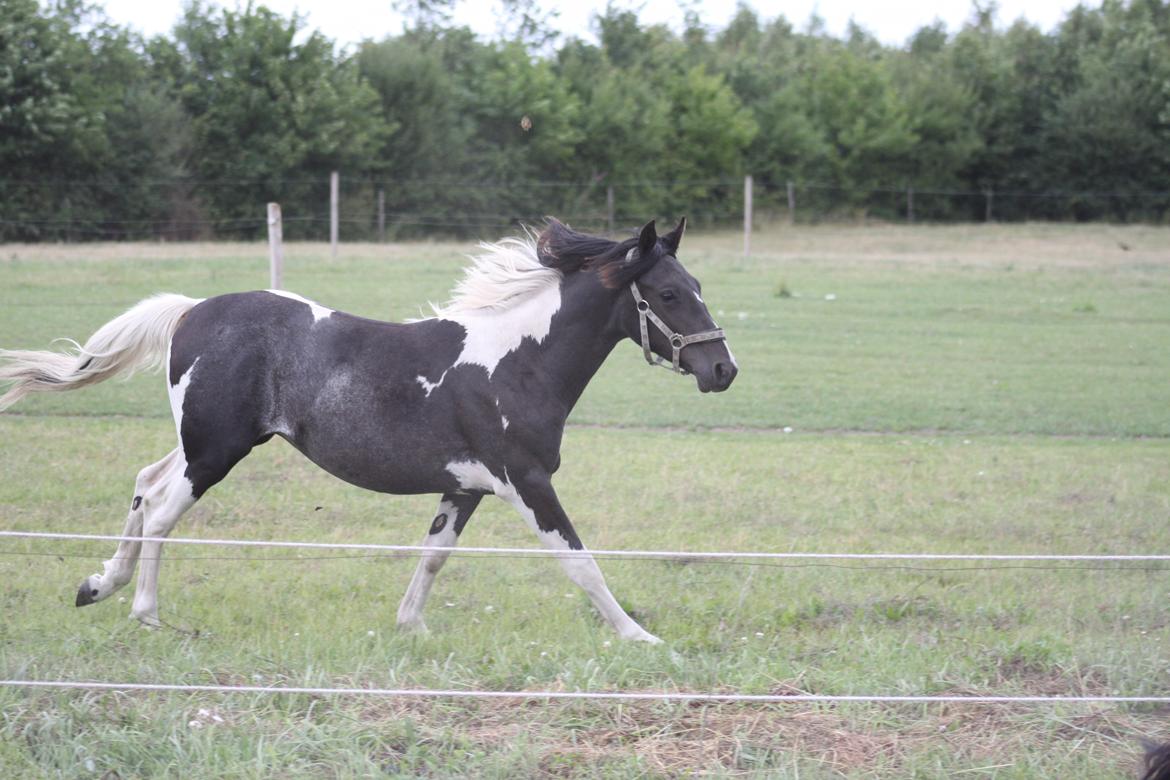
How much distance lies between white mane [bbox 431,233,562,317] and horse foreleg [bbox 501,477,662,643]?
3.40 feet

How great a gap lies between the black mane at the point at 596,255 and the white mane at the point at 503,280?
3.2 inches

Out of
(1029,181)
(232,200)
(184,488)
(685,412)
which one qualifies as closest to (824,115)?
(1029,181)

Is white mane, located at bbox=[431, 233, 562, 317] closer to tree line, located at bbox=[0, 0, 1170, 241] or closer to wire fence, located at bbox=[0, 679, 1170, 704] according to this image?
wire fence, located at bbox=[0, 679, 1170, 704]

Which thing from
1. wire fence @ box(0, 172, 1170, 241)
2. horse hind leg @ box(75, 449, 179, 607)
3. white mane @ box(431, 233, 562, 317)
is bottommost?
horse hind leg @ box(75, 449, 179, 607)

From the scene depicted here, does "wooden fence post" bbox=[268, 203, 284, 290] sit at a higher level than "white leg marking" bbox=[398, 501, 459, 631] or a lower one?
higher

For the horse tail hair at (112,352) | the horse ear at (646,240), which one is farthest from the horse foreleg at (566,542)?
the horse tail hair at (112,352)

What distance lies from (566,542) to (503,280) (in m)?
1.47

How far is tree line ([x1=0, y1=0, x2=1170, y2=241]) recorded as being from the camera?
3269 cm

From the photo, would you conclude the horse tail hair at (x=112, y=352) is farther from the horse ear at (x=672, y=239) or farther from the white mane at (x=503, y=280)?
the horse ear at (x=672, y=239)

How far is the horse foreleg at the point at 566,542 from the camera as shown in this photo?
5.84 metres

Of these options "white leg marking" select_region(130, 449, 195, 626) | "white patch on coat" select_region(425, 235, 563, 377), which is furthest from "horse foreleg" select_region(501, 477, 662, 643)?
"white leg marking" select_region(130, 449, 195, 626)

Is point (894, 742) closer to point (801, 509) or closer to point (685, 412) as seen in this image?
point (801, 509)

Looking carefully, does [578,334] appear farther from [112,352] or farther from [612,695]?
[112,352]

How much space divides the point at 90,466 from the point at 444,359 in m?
4.77
